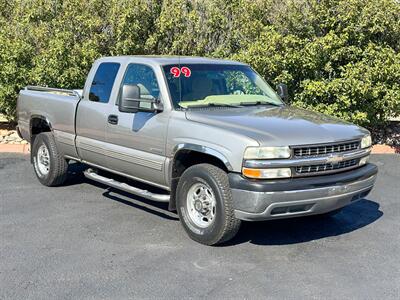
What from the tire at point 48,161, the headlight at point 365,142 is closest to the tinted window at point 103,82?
the tire at point 48,161

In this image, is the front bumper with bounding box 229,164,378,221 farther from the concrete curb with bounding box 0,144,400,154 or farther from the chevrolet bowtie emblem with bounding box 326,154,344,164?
the concrete curb with bounding box 0,144,400,154

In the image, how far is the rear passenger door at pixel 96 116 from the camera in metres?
6.48

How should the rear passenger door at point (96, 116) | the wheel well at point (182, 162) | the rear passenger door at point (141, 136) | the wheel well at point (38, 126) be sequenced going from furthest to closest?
the wheel well at point (38, 126) → the rear passenger door at point (96, 116) → the rear passenger door at point (141, 136) → the wheel well at point (182, 162)

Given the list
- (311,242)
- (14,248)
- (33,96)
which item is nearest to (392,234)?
(311,242)

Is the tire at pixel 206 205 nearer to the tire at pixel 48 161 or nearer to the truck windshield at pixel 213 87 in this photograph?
the truck windshield at pixel 213 87

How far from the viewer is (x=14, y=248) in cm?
522

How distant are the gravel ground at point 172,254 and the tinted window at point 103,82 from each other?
1.34 metres

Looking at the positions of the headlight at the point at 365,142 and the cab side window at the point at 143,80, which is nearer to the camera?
the headlight at the point at 365,142

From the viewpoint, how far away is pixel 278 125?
518 centimetres

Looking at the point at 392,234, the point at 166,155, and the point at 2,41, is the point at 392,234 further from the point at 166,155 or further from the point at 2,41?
the point at 2,41

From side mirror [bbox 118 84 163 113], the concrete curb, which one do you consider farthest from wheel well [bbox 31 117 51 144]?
side mirror [bbox 118 84 163 113]

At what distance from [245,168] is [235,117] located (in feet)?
2.57

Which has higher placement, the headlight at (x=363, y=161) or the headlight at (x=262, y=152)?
the headlight at (x=262, y=152)

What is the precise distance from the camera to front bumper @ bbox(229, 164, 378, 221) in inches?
187
